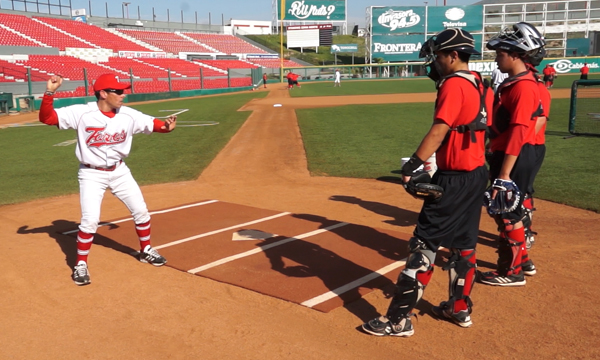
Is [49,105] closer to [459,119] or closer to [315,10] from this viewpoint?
[459,119]

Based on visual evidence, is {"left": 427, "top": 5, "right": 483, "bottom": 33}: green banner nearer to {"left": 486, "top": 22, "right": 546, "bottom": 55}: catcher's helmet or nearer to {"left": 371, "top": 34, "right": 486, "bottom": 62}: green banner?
{"left": 371, "top": 34, "right": 486, "bottom": 62}: green banner

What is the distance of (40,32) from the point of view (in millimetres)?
50656

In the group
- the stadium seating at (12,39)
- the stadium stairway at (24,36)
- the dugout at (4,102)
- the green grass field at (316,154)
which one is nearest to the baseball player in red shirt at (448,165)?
the green grass field at (316,154)

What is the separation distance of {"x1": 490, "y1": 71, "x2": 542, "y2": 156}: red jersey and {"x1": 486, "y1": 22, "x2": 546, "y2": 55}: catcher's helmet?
0.72 feet

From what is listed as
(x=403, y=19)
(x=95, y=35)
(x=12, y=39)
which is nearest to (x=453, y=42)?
(x=12, y=39)

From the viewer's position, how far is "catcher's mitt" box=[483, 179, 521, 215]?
4.41 m

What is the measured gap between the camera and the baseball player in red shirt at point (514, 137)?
14.8ft

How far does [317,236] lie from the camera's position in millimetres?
6711

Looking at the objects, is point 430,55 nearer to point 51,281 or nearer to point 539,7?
point 51,281

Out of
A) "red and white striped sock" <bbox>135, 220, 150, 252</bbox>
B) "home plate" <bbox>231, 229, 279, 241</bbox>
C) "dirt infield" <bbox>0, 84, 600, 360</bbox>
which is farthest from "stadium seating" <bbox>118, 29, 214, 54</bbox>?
"red and white striped sock" <bbox>135, 220, 150, 252</bbox>

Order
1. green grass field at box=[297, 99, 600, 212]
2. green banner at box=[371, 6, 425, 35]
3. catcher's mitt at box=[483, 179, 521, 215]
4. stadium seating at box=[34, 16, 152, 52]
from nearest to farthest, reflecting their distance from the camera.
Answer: catcher's mitt at box=[483, 179, 521, 215], green grass field at box=[297, 99, 600, 212], stadium seating at box=[34, 16, 152, 52], green banner at box=[371, 6, 425, 35]

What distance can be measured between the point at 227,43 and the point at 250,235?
249 feet

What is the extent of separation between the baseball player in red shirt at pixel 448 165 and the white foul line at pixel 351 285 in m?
0.67

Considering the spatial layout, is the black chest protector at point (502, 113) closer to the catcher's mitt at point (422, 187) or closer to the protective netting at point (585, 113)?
the catcher's mitt at point (422, 187)
